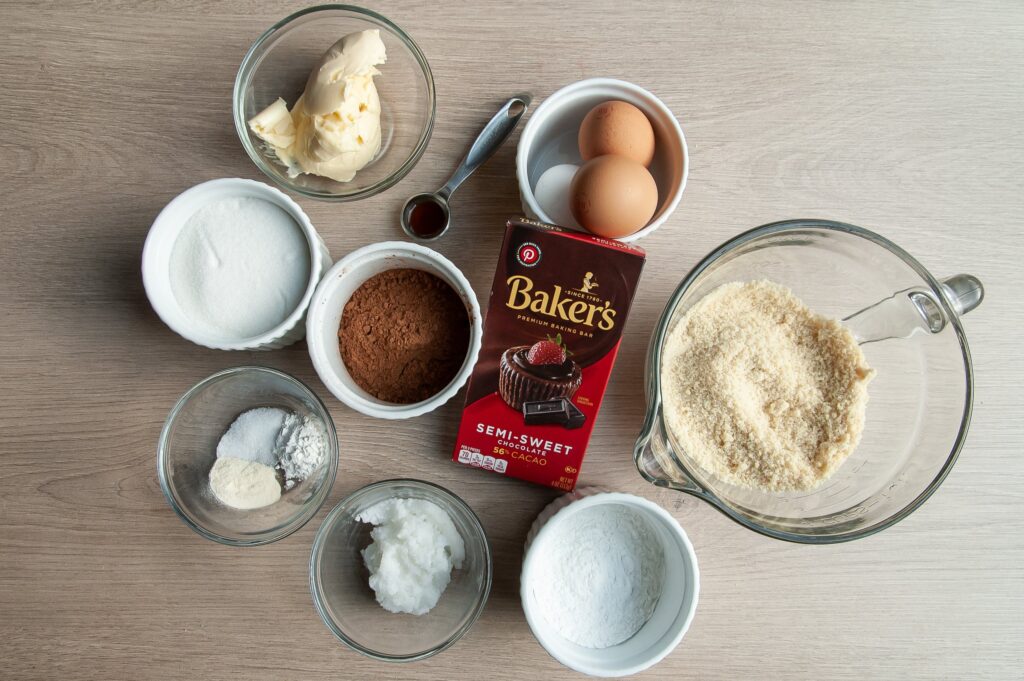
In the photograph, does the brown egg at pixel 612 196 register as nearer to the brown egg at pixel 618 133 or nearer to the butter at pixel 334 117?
the brown egg at pixel 618 133

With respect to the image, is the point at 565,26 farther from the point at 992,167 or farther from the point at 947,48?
the point at 992,167

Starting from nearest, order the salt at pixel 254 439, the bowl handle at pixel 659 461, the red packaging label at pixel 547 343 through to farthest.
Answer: the bowl handle at pixel 659 461 < the red packaging label at pixel 547 343 < the salt at pixel 254 439

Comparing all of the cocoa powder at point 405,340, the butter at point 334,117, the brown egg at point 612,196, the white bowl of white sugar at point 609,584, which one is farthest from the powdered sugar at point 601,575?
the butter at point 334,117

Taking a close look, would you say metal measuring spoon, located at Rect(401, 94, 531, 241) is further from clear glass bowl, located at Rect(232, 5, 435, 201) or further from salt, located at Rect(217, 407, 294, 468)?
salt, located at Rect(217, 407, 294, 468)

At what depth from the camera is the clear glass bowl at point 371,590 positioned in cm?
106

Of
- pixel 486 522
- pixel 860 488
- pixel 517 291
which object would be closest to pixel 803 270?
pixel 860 488

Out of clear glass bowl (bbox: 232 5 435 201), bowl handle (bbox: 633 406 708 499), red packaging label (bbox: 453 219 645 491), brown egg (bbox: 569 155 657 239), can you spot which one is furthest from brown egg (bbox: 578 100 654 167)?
bowl handle (bbox: 633 406 708 499)

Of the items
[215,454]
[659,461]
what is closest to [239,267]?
[215,454]

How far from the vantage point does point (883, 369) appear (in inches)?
41.6

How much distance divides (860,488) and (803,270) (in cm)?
38

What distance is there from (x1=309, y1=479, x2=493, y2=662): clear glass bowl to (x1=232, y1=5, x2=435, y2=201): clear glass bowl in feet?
1.75

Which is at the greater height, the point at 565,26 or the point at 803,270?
the point at 565,26

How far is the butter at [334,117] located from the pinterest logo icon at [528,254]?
1.04 feet

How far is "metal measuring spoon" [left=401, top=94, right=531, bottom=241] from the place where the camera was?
43.3 inches
